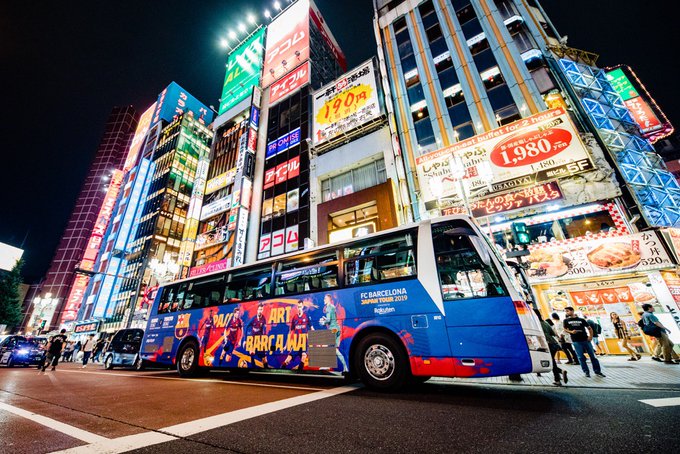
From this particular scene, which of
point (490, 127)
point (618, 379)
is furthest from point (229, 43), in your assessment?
point (618, 379)

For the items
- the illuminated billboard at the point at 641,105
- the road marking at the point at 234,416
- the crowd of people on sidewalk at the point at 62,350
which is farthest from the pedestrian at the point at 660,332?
the crowd of people on sidewalk at the point at 62,350

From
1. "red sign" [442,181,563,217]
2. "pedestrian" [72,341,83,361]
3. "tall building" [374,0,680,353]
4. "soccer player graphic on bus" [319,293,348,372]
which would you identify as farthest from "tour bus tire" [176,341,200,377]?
"pedestrian" [72,341,83,361]

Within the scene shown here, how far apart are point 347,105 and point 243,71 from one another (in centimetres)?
2293

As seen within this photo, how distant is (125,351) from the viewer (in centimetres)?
1283

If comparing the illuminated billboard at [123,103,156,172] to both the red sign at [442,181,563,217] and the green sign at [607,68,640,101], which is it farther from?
the green sign at [607,68,640,101]

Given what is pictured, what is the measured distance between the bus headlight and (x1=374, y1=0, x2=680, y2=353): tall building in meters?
3.55

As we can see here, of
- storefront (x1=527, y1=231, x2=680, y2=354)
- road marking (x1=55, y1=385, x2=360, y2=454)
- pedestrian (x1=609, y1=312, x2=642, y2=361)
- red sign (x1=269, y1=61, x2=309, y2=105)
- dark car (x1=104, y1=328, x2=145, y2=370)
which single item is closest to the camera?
road marking (x1=55, y1=385, x2=360, y2=454)

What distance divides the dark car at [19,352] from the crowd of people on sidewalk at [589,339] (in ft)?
75.4

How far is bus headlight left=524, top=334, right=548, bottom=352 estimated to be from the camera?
4.19 meters

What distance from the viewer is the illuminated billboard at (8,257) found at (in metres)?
36.2

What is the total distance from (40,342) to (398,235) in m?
23.7

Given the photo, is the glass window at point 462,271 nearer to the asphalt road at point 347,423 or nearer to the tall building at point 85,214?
the asphalt road at point 347,423

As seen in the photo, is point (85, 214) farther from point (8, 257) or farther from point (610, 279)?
point (610, 279)

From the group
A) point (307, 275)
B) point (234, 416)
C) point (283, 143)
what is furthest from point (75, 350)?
point (234, 416)
